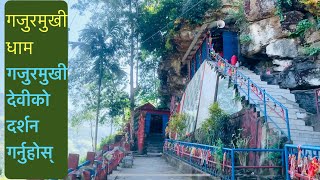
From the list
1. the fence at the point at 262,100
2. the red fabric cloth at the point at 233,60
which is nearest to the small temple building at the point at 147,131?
the red fabric cloth at the point at 233,60

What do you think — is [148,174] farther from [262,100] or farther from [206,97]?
[206,97]

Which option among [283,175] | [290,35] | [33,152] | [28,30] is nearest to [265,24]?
[290,35]

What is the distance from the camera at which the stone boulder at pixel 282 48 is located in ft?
40.5

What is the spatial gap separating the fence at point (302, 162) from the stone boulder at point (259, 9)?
9051 mm

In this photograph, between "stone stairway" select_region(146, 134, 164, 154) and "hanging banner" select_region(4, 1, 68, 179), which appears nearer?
"hanging banner" select_region(4, 1, 68, 179)

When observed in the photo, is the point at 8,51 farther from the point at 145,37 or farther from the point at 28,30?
the point at 145,37

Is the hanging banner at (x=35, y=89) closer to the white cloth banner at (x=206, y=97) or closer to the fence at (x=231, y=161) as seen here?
the fence at (x=231, y=161)

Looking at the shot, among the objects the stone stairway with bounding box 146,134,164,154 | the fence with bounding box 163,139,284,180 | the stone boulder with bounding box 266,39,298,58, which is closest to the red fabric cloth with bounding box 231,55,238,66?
the stone boulder with bounding box 266,39,298,58

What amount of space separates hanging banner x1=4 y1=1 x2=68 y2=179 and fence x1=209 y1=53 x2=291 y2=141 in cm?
514

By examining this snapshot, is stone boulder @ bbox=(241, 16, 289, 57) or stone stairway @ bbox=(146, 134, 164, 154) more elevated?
stone boulder @ bbox=(241, 16, 289, 57)

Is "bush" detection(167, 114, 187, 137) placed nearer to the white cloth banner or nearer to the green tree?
the white cloth banner

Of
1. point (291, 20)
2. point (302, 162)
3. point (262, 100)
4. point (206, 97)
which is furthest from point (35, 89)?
point (291, 20)

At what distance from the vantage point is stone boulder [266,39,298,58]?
12344 millimetres

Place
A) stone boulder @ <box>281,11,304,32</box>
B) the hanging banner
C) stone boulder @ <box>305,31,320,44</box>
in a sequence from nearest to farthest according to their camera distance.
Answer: the hanging banner
stone boulder @ <box>305,31,320,44</box>
stone boulder @ <box>281,11,304,32</box>
